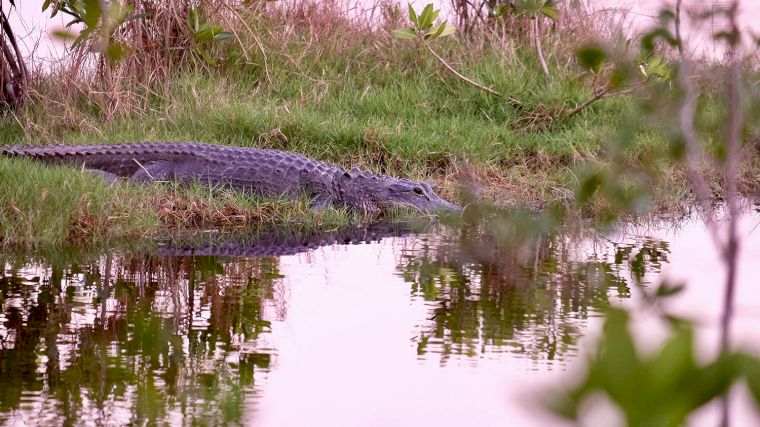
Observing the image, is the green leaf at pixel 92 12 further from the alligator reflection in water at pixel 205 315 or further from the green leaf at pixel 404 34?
the green leaf at pixel 404 34

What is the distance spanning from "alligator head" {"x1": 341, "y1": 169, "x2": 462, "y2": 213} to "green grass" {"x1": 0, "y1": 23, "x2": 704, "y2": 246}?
0.89ft

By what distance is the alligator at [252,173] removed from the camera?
7.31 meters

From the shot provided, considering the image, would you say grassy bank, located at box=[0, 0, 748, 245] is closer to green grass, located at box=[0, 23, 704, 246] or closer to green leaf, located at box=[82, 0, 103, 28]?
green grass, located at box=[0, 23, 704, 246]

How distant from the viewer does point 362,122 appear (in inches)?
345

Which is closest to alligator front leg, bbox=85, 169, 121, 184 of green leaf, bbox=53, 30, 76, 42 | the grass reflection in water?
the grass reflection in water

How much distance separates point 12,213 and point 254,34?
14.2 ft

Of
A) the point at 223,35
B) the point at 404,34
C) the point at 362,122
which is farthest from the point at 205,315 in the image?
the point at 223,35

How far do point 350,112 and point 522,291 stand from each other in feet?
15.4

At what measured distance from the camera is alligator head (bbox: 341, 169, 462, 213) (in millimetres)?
7293

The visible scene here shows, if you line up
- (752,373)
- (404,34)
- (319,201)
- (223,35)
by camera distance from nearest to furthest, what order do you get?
(752,373) → (319,201) → (404,34) → (223,35)

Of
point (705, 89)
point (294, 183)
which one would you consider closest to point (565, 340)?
point (705, 89)

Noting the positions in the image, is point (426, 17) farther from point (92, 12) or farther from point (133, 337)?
point (92, 12)

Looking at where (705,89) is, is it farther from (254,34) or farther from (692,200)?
(254,34)

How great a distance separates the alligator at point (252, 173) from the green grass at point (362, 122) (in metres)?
0.24
